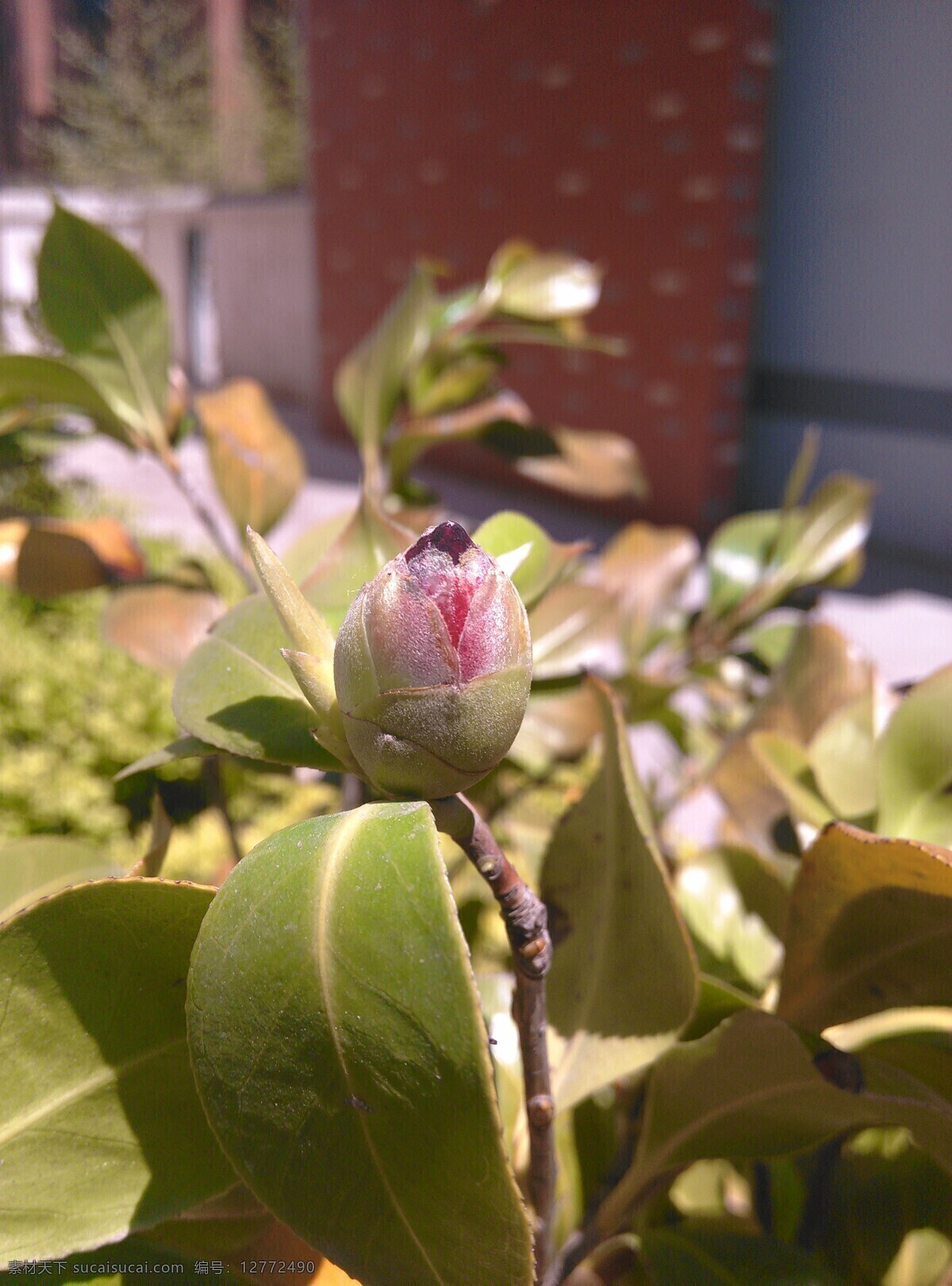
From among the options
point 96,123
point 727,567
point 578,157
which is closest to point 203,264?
point 96,123

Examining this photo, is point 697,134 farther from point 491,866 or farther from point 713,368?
point 491,866

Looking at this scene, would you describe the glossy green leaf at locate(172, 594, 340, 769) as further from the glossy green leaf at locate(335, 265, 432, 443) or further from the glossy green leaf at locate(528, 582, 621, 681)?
the glossy green leaf at locate(335, 265, 432, 443)

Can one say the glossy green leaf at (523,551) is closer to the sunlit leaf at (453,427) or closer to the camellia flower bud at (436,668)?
the camellia flower bud at (436,668)

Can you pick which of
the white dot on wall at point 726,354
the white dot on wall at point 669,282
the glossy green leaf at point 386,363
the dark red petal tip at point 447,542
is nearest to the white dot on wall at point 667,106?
the white dot on wall at point 669,282

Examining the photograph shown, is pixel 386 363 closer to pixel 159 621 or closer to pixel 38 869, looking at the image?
pixel 159 621

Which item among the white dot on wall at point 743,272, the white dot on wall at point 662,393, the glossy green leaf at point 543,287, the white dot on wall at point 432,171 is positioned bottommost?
the white dot on wall at point 662,393

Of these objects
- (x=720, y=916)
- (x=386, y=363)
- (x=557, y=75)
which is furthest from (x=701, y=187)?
(x=720, y=916)
